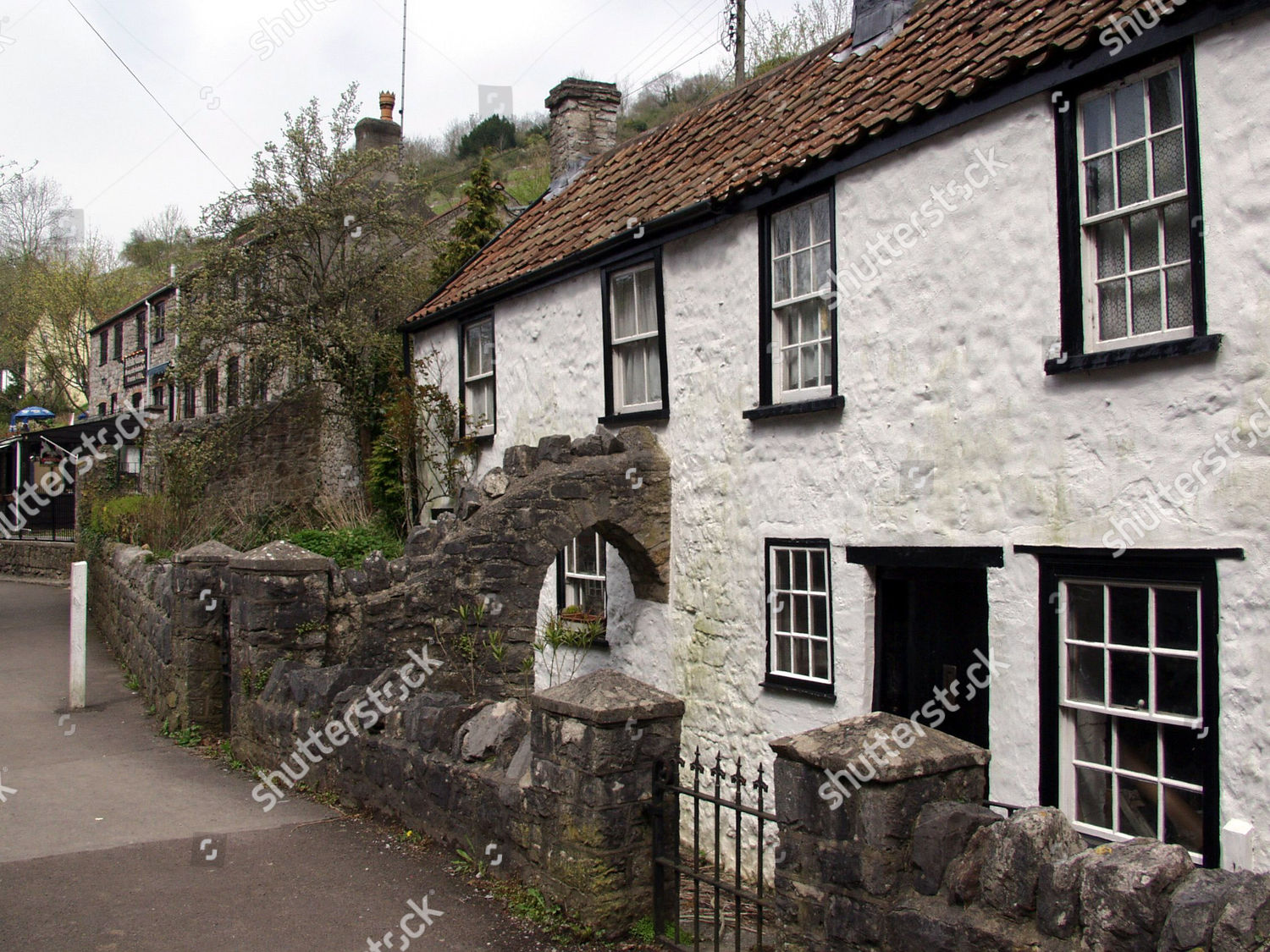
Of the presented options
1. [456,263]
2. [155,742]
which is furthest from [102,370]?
[155,742]

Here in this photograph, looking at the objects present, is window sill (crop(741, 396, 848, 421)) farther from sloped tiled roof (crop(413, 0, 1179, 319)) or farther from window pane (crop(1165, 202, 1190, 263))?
window pane (crop(1165, 202, 1190, 263))

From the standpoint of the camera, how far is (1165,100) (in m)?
6.32

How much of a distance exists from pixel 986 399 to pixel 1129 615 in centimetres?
170

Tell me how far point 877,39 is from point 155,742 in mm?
9667

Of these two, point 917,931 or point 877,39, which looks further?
point 877,39

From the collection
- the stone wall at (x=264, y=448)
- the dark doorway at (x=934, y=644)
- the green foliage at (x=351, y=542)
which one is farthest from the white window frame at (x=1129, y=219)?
the stone wall at (x=264, y=448)

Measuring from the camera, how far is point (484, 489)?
10.5 m

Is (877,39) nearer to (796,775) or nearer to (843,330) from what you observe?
(843,330)

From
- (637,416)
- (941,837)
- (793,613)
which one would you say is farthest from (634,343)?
(941,837)

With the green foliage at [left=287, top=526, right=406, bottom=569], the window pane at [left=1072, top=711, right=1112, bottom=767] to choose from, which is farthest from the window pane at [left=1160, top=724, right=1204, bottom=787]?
the green foliage at [left=287, top=526, right=406, bottom=569]

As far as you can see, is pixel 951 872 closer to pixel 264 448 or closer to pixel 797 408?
pixel 797 408

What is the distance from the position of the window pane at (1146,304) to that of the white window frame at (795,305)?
8.52 feet

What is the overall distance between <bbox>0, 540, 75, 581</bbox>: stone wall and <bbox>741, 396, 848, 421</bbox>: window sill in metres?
20.5

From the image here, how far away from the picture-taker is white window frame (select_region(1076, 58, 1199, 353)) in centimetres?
612
